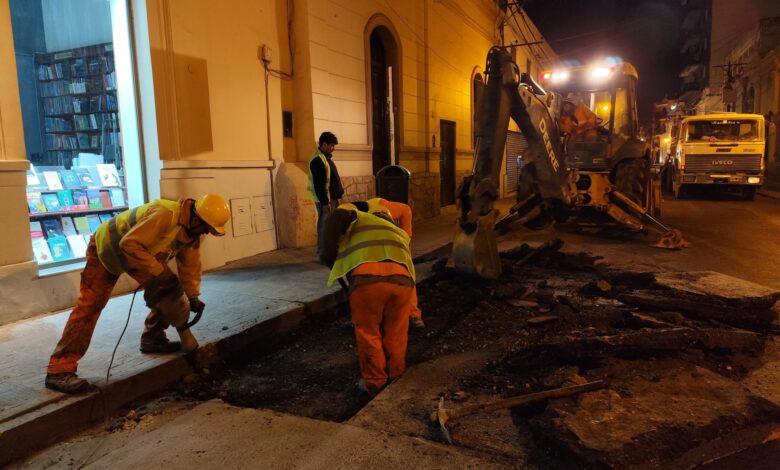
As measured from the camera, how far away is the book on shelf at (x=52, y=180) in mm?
5730

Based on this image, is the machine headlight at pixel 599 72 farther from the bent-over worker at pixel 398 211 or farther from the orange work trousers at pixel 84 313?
the orange work trousers at pixel 84 313

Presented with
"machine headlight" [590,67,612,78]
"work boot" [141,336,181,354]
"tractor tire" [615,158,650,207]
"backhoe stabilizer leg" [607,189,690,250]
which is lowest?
"work boot" [141,336,181,354]

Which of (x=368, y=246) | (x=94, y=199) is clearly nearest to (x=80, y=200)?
(x=94, y=199)

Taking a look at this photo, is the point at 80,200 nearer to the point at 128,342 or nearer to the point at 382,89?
the point at 128,342

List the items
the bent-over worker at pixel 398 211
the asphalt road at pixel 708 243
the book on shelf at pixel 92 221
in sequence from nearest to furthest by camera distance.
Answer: the bent-over worker at pixel 398 211 → the book on shelf at pixel 92 221 → the asphalt road at pixel 708 243

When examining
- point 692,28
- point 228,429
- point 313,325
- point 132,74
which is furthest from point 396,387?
point 692,28

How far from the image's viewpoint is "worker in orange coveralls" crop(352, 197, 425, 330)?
400 centimetres

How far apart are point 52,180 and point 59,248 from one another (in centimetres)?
81

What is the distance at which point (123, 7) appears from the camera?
6.02m

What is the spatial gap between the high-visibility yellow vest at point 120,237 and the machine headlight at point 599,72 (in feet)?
30.4

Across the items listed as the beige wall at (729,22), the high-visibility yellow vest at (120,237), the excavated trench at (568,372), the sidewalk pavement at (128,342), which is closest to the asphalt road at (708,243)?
the excavated trench at (568,372)

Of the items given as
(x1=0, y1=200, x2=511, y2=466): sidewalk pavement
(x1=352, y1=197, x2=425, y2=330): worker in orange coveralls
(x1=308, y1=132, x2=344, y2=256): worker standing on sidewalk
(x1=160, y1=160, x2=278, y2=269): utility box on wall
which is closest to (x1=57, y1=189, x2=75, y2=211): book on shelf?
(x1=160, y1=160, x2=278, y2=269): utility box on wall

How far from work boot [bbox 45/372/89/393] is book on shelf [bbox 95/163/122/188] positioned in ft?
11.5

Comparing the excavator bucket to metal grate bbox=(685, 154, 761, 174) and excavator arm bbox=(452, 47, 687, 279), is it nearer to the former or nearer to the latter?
excavator arm bbox=(452, 47, 687, 279)
